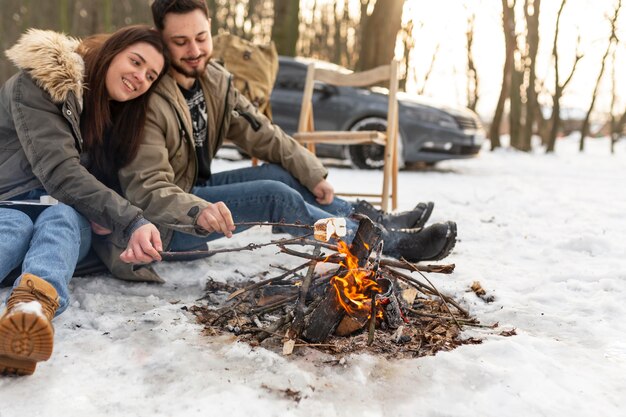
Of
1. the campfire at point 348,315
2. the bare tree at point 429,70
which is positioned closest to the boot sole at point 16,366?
the campfire at point 348,315

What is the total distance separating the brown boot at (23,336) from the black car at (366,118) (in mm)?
6693

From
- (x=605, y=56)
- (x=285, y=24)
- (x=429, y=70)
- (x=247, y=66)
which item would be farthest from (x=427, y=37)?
(x=247, y=66)

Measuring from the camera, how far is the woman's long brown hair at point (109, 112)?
2.49 metres

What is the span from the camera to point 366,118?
8344 millimetres

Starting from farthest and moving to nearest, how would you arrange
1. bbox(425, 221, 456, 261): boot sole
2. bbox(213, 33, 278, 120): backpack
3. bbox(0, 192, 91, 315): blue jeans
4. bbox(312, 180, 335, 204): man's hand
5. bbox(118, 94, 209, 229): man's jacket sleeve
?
bbox(213, 33, 278, 120): backpack → bbox(312, 180, 335, 204): man's hand → bbox(425, 221, 456, 261): boot sole → bbox(118, 94, 209, 229): man's jacket sleeve → bbox(0, 192, 91, 315): blue jeans

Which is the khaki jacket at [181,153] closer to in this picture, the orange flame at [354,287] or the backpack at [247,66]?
the orange flame at [354,287]

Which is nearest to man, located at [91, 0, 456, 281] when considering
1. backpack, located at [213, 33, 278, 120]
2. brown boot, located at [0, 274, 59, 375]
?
brown boot, located at [0, 274, 59, 375]

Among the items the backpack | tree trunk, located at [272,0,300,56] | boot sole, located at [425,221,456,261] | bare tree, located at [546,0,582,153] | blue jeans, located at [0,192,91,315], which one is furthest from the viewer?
bare tree, located at [546,0,582,153]

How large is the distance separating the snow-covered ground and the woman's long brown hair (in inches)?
22.8

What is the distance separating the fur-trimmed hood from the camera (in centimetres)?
232

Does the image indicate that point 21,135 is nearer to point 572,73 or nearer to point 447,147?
point 447,147

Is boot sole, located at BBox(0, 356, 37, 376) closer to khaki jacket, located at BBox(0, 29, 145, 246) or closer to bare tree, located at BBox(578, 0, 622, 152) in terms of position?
khaki jacket, located at BBox(0, 29, 145, 246)

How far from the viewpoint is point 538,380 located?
184 cm

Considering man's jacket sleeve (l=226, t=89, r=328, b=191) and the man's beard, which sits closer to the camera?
the man's beard
